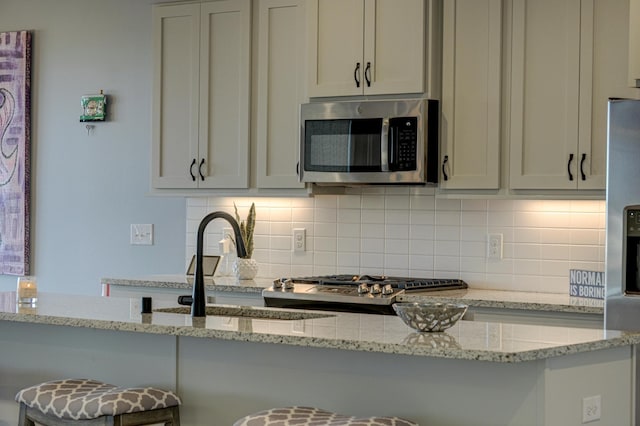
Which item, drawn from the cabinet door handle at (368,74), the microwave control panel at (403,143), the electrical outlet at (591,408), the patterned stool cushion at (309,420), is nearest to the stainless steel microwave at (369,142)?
the microwave control panel at (403,143)

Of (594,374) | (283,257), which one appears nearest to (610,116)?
(594,374)

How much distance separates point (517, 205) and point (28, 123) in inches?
126

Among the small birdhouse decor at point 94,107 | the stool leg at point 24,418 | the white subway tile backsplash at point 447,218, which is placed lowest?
the stool leg at point 24,418

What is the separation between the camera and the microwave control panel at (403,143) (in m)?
4.58

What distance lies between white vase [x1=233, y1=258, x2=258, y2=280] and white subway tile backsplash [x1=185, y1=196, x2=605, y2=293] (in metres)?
0.24

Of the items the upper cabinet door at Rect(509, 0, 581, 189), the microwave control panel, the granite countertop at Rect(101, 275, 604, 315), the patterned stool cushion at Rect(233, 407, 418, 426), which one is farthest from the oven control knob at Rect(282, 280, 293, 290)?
the patterned stool cushion at Rect(233, 407, 418, 426)

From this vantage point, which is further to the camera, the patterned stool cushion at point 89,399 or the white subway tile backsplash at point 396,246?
the white subway tile backsplash at point 396,246

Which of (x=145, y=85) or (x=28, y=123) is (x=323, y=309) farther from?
(x=28, y=123)

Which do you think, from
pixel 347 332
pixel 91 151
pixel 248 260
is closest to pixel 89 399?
pixel 347 332

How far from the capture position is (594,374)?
285cm

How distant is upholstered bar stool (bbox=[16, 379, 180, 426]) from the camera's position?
2.88 m

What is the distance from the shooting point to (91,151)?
599 cm

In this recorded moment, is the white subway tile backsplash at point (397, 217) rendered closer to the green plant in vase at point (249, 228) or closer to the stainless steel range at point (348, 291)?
the stainless steel range at point (348, 291)

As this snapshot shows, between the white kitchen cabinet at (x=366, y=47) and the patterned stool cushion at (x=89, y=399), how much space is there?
7.13 ft
